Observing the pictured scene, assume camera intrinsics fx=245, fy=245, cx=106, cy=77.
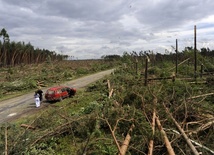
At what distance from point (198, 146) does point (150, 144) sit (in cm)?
126

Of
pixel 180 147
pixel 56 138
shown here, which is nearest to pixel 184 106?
pixel 180 147

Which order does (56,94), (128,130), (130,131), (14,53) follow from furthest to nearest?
(14,53) → (56,94) → (128,130) → (130,131)

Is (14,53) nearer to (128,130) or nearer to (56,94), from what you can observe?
(56,94)

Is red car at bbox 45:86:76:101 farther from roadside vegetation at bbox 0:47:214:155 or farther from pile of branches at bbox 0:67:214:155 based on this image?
pile of branches at bbox 0:67:214:155

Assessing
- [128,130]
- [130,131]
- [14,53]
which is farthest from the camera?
[14,53]

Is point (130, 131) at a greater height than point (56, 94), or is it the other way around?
point (130, 131)

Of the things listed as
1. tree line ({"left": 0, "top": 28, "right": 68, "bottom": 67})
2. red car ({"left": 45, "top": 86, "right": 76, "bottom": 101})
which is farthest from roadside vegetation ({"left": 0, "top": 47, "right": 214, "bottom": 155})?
tree line ({"left": 0, "top": 28, "right": 68, "bottom": 67})

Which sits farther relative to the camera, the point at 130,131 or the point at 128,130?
the point at 128,130

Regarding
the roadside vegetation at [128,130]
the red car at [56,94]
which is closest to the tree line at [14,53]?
the red car at [56,94]

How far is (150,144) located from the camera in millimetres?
6406

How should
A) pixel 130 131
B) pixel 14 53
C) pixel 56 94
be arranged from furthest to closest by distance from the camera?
pixel 14 53, pixel 56 94, pixel 130 131

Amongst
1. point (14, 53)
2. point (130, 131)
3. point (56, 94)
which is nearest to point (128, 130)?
point (130, 131)

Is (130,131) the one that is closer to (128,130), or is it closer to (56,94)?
(128,130)

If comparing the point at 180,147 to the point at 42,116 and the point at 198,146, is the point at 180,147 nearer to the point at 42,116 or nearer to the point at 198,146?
the point at 198,146
